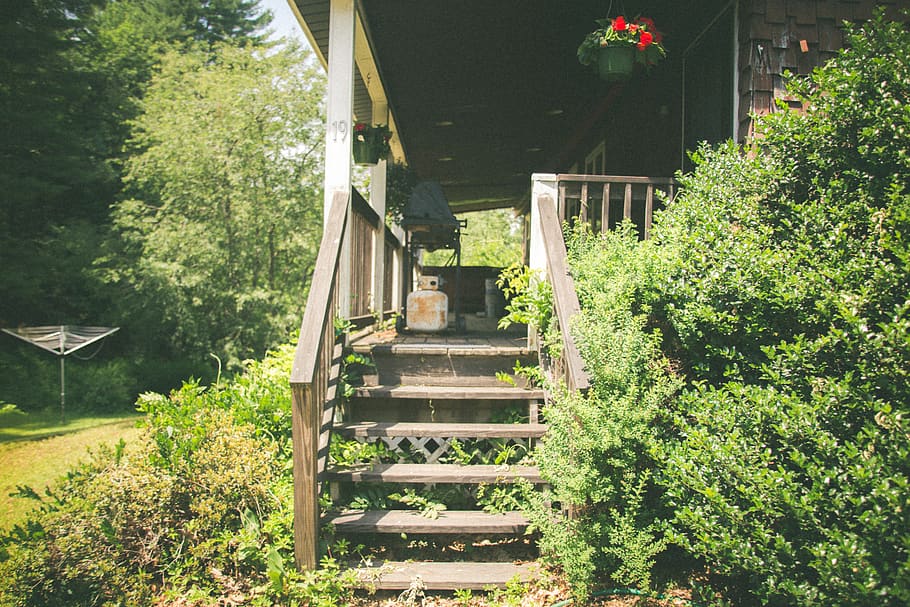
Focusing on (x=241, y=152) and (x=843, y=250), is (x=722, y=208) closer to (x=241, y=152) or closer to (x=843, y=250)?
(x=843, y=250)

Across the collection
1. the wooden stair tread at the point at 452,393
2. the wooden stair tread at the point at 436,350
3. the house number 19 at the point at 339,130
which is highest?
the house number 19 at the point at 339,130

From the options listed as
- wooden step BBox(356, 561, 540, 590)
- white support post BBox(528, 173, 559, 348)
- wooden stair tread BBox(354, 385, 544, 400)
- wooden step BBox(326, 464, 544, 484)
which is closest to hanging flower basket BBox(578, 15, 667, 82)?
white support post BBox(528, 173, 559, 348)

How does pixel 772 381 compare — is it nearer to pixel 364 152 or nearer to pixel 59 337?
pixel 364 152

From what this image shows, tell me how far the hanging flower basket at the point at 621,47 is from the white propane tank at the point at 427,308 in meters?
2.29

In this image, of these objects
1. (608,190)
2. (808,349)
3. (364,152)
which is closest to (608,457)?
(808,349)

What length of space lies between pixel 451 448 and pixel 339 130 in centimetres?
240

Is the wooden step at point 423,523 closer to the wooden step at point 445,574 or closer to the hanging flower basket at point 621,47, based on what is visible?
the wooden step at point 445,574

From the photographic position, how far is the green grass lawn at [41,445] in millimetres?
5723

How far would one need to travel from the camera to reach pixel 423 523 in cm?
306

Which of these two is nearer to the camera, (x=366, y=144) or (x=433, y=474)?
(x=433, y=474)

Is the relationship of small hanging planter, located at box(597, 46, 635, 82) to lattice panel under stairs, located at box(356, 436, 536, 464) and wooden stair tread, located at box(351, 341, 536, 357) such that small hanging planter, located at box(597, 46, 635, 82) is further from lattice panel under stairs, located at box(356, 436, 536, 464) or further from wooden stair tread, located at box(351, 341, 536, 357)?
lattice panel under stairs, located at box(356, 436, 536, 464)

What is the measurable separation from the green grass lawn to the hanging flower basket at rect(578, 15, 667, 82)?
4799 millimetres

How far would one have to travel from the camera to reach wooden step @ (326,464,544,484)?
3.20 meters

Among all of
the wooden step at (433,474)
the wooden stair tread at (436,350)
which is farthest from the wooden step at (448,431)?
the wooden stair tread at (436,350)
